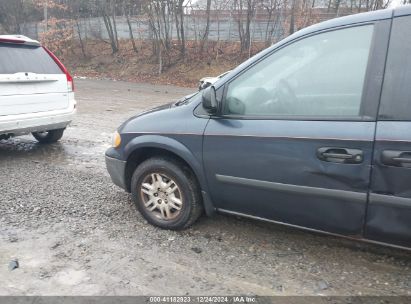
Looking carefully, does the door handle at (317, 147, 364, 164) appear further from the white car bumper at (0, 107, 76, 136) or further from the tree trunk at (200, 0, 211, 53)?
the tree trunk at (200, 0, 211, 53)

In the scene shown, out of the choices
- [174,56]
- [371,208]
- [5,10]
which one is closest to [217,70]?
[174,56]

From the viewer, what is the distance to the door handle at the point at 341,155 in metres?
2.71

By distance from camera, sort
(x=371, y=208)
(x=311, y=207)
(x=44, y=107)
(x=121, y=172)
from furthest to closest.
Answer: (x=44, y=107) < (x=121, y=172) < (x=311, y=207) < (x=371, y=208)

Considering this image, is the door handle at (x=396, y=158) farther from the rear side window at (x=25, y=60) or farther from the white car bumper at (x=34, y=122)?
the rear side window at (x=25, y=60)

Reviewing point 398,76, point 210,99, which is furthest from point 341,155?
point 210,99

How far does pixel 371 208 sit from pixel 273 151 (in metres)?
0.80

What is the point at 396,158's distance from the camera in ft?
8.50

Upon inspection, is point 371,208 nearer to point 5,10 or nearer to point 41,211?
point 41,211

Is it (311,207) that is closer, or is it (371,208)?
(371,208)

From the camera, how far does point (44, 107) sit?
6148mm

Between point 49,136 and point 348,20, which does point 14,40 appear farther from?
point 348,20

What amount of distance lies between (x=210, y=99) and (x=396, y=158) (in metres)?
1.46

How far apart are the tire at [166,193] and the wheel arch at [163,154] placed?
3.0 inches

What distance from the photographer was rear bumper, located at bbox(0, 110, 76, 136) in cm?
559
